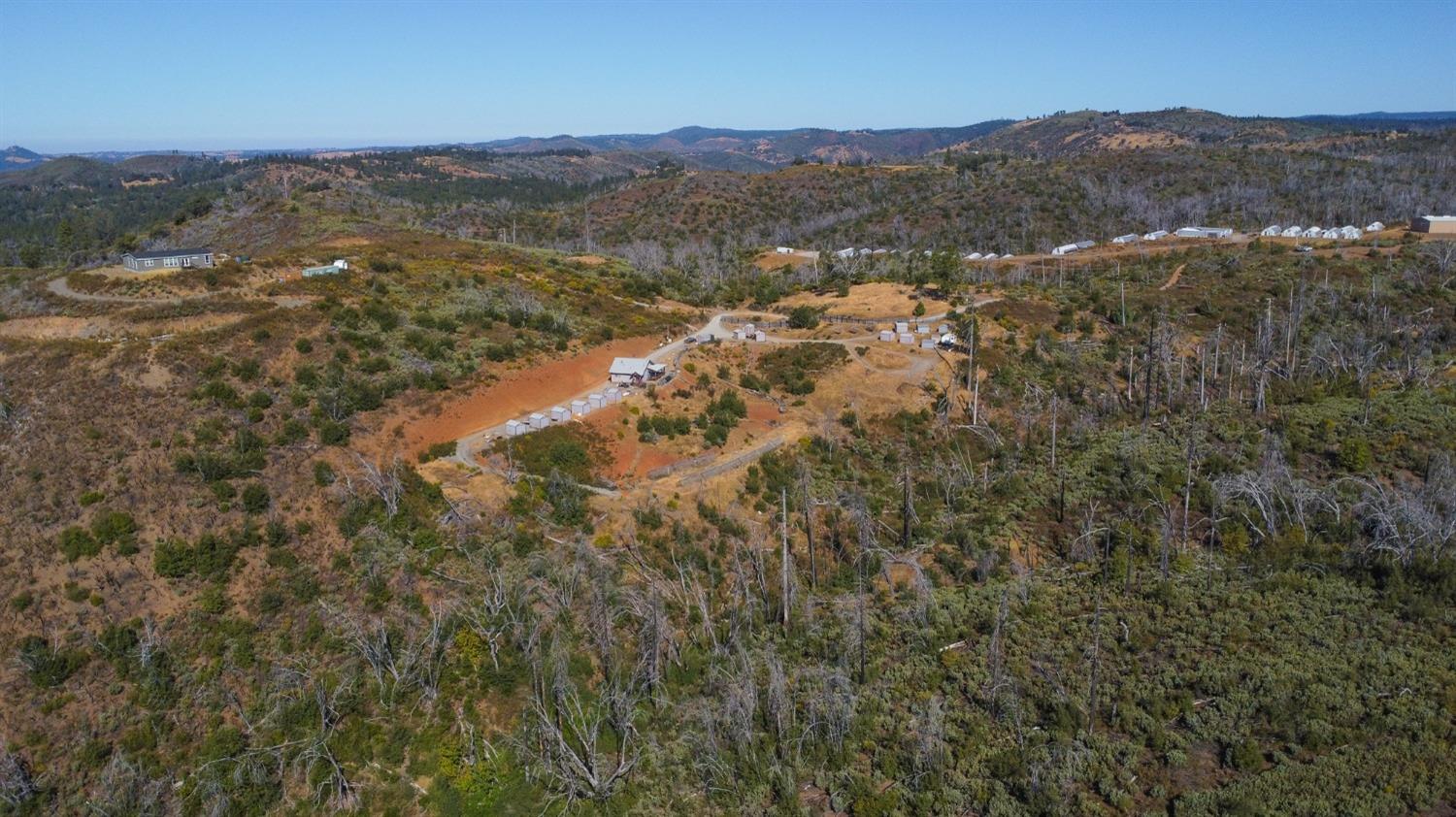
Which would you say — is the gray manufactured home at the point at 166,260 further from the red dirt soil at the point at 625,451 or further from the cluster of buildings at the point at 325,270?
the red dirt soil at the point at 625,451

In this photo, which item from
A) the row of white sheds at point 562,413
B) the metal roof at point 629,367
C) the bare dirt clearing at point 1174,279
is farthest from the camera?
the bare dirt clearing at point 1174,279

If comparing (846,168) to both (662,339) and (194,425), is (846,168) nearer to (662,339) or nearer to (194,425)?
(662,339)

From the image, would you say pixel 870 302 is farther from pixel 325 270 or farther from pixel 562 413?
pixel 325 270

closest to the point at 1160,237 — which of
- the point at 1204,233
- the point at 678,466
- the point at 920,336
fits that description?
the point at 1204,233

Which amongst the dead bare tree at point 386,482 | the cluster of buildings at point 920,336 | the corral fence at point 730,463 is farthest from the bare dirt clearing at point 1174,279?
the dead bare tree at point 386,482

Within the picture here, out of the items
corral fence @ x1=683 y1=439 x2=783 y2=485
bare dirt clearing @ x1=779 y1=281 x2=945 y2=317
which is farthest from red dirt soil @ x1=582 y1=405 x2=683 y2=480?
bare dirt clearing @ x1=779 y1=281 x2=945 y2=317
